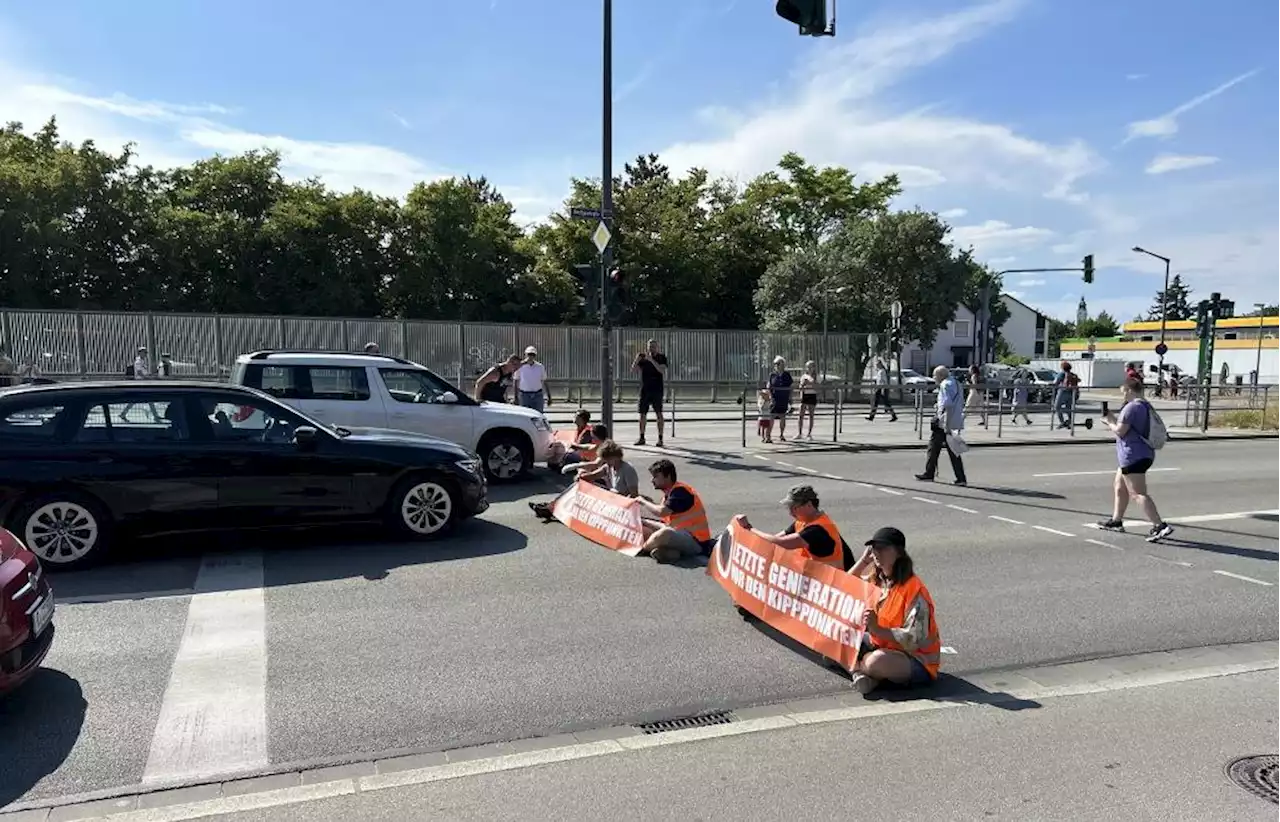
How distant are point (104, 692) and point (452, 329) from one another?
2282 cm

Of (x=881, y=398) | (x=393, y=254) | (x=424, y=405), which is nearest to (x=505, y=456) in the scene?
(x=424, y=405)

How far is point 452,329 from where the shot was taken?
2686 centimetres

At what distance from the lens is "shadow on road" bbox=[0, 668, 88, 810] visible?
3711 mm

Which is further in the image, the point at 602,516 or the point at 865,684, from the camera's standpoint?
the point at 602,516

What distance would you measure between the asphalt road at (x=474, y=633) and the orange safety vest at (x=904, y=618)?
1.28ft

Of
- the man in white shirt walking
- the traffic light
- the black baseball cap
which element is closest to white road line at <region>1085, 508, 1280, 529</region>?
the black baseball cap

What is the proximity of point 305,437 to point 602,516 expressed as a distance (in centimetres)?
282

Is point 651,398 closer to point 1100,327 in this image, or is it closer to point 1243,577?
point 1243,577

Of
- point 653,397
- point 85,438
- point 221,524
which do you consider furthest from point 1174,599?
point 653,397

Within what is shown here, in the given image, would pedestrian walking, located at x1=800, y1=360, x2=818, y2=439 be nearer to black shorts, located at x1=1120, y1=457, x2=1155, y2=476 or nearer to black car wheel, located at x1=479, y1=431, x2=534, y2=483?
black car wheel, located at x1=479, y1=431, x2=534, y2=483

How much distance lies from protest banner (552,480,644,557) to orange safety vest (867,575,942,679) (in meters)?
3.23

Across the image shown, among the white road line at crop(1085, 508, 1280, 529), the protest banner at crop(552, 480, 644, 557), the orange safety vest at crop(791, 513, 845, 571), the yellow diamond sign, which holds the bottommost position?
the white road line at crop(1085, 508, 1280, 529)

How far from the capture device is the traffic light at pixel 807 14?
7668 millimetres

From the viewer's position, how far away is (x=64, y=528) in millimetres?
6758
